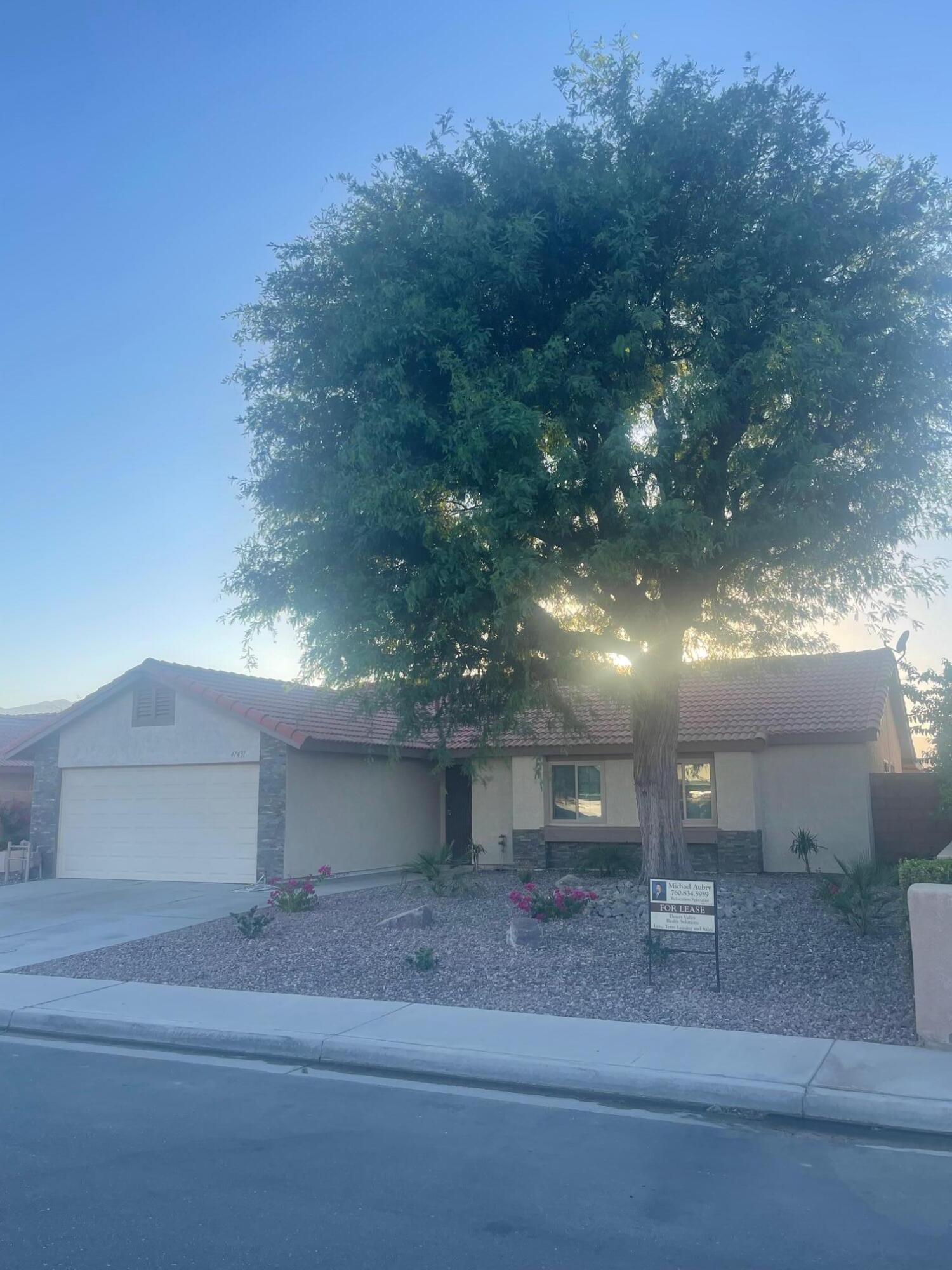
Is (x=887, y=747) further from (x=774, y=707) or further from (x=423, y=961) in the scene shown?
(x=423, y=961)

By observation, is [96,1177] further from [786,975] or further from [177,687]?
[177,687]

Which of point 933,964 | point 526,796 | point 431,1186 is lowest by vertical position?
point 431,1186

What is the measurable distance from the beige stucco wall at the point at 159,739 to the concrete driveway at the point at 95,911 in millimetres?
2326

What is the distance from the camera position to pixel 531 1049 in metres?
8.22

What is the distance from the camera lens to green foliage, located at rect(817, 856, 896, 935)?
40.5 feet

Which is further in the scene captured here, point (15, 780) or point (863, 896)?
point (15, 780)

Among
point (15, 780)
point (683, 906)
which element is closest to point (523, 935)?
point (683, 906)

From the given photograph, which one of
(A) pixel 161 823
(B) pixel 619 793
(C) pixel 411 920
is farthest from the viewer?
(B) pixel 619 793

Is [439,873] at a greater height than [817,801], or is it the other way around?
[817,801]

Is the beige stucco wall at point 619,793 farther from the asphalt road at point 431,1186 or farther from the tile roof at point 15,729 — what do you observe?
the asphalt road at point 431,1186

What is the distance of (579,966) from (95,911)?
8956mm

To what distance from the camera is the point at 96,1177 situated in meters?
5.71

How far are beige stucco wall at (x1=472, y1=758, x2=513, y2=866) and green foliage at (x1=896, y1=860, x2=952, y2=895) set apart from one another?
14.0 meters

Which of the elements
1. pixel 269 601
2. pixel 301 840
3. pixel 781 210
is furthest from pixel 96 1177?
pixel 301 840
